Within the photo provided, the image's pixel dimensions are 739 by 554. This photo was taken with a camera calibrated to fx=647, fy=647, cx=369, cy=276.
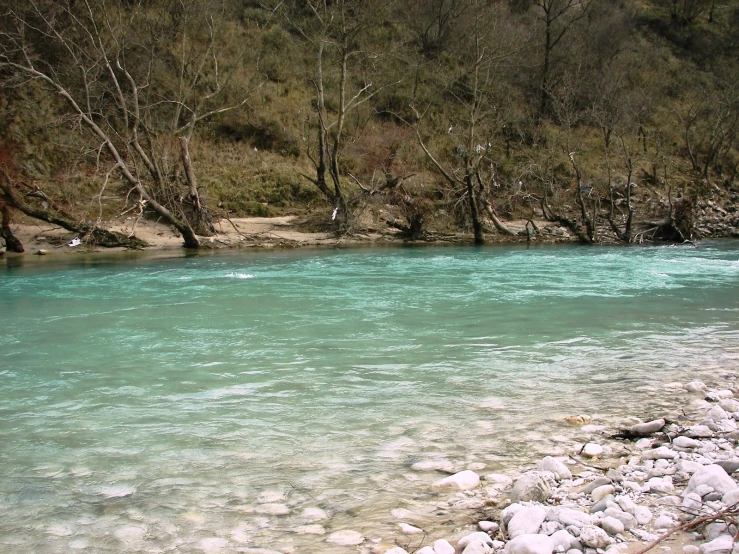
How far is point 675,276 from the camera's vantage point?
1327 cm

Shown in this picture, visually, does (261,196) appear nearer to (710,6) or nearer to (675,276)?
(675,276)

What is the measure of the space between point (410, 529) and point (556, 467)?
1.03 m

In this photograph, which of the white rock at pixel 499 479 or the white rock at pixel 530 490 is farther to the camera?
the white rock at pixel 499 479

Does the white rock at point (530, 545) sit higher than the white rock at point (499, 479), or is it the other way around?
the white rock at point (530, 545)

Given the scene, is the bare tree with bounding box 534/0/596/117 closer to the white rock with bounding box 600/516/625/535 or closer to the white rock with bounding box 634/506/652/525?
the white rock with bounding box 634/506/652/525

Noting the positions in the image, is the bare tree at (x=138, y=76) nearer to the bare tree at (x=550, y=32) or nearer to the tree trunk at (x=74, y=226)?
the tree trunk at (x=74, y=226)

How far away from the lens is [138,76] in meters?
25.0

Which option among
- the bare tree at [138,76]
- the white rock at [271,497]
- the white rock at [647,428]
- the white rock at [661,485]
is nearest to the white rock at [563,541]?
the white rock at [661,485]

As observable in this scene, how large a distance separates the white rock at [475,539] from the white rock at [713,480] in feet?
3.42

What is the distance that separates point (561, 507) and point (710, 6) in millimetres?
53647

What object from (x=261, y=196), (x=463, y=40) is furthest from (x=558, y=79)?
(x=261, y=196)

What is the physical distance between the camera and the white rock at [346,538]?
3051mm

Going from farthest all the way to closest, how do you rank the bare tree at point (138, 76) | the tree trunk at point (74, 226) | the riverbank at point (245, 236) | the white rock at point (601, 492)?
the riverbank at point (245, 236) → the bare tree at point (138, 76) → the tree trunk at point (74, 226) → the white rock at point (601, 492)

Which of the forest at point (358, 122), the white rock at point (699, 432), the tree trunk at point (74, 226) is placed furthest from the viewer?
the forest at point (358, 122)
